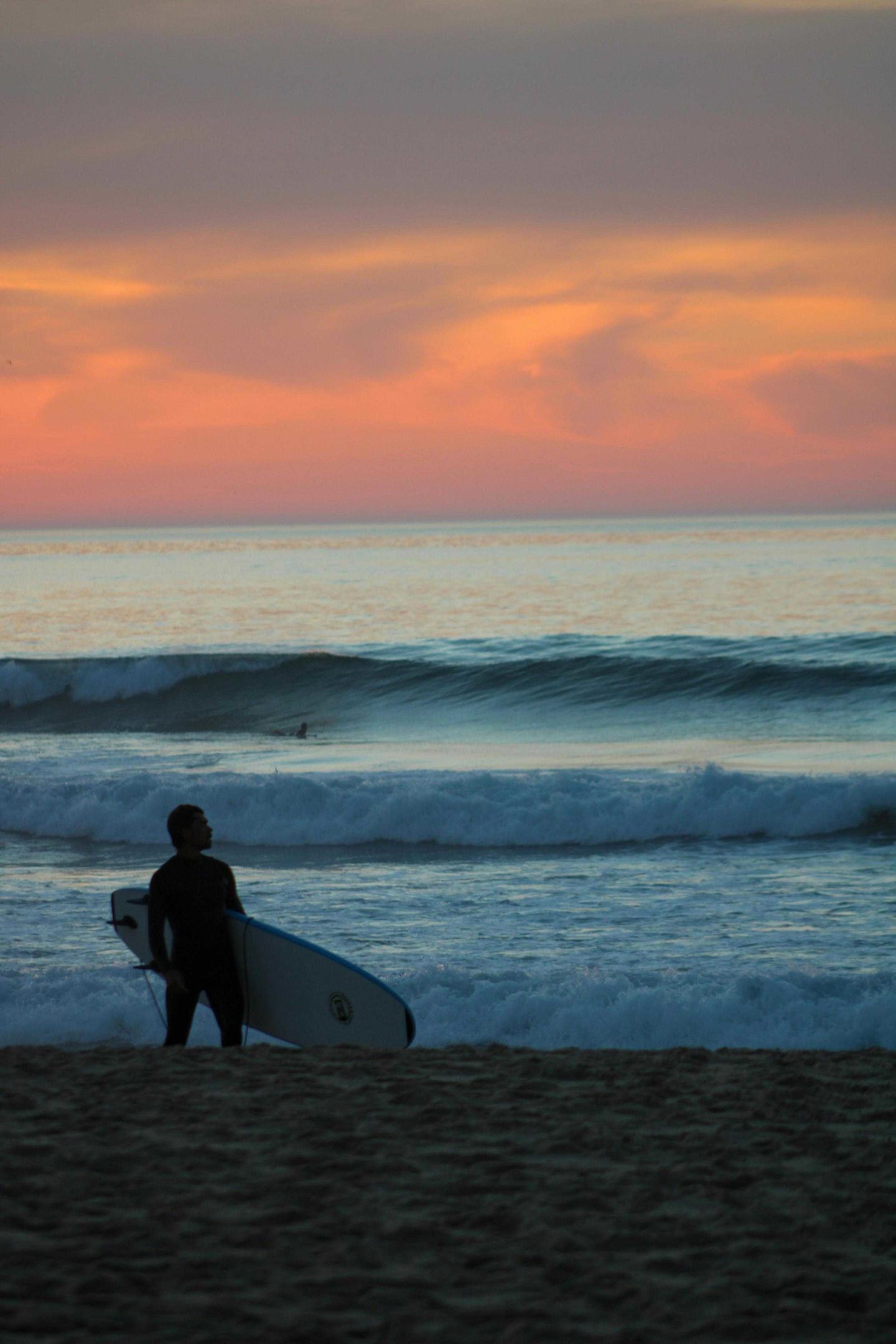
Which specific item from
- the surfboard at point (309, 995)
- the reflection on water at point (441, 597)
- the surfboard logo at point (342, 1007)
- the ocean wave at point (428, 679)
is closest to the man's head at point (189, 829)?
the surfboard at point (309, 995)

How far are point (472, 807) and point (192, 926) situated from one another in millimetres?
8290

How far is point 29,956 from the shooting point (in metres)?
8.72

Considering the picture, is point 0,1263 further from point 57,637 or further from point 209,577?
point 209,577

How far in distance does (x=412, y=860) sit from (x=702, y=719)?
33.7 ft

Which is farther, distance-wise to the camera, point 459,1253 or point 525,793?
point 525,793

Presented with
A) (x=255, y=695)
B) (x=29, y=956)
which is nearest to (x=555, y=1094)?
(x=29, y=956)

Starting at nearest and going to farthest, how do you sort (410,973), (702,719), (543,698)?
(410,973)
(702,719)
(543,698)

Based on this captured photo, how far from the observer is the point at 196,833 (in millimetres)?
5855

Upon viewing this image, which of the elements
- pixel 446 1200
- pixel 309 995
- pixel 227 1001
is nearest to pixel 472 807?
pixel 309 995

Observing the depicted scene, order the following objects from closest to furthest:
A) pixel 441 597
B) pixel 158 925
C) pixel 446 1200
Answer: pixel 446 1200, pixel 158 925, pixel 441 597

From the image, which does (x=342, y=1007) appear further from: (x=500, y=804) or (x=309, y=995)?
(x=500, y=804)

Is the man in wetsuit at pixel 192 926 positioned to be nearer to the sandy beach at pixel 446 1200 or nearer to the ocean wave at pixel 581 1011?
the sandy beach at pixel 446 1200

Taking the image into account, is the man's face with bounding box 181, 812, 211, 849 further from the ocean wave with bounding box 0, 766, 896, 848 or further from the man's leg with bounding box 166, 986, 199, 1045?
the ocean wave with bounding box 0, 766, 896, 848

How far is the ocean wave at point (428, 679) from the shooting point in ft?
78.5
